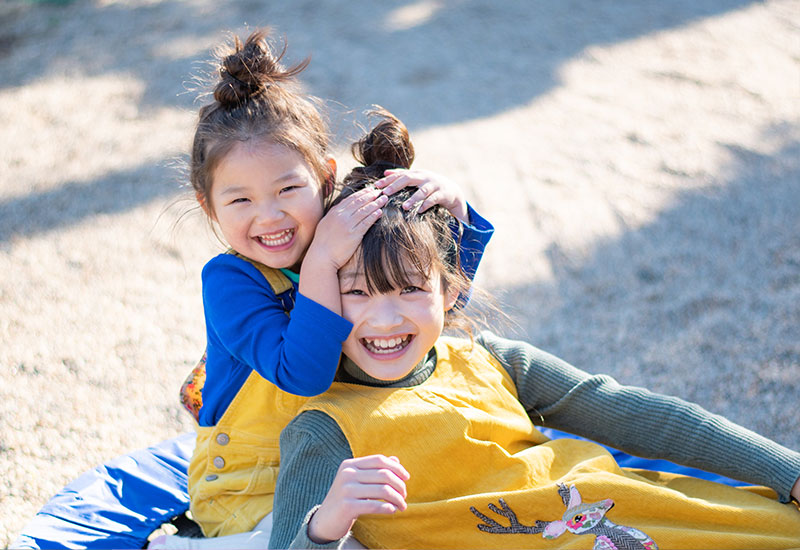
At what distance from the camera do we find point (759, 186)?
4.14 metres

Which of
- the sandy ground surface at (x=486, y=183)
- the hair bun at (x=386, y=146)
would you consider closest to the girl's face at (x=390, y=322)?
the hair bun at (x=386, y=146)

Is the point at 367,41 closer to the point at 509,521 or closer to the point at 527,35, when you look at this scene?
the point at 527,35

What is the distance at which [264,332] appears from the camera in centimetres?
176

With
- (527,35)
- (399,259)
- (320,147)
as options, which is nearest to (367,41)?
(527,35)

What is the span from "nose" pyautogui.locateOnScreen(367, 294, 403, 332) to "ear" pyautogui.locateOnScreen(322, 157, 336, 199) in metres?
0.42

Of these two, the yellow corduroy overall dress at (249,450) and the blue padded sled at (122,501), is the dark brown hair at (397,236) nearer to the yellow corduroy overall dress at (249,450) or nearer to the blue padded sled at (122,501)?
the yellow corduroy overall dress at (249,450)

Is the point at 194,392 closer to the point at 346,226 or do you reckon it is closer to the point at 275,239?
the point at 275,239

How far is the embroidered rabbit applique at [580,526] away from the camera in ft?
5.67

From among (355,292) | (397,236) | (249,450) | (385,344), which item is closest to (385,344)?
(385,344)

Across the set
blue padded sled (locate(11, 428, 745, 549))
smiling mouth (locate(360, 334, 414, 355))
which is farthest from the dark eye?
blue padded sled (locate(11, 428, 745, 549))

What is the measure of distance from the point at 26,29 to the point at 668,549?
5.80m

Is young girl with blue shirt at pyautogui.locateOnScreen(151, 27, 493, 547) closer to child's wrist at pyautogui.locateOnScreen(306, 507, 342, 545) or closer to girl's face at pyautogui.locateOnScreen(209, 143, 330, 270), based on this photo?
girl's face at pyautogui.locateOnScreen(209, 143, 330, 270)

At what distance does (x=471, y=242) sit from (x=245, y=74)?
683mm

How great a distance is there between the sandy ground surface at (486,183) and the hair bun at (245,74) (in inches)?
17.2
